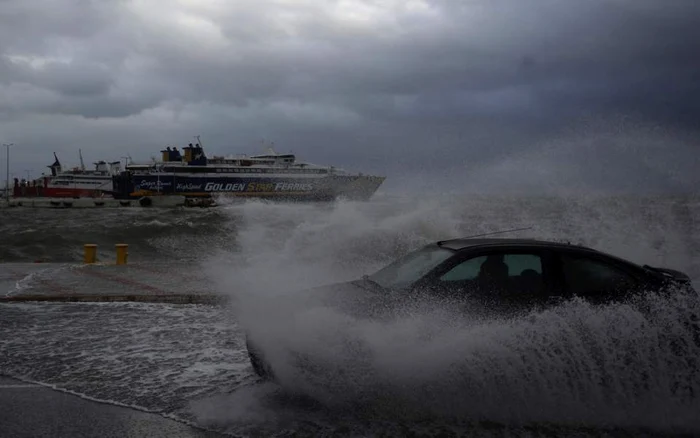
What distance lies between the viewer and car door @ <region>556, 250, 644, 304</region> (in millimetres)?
5238

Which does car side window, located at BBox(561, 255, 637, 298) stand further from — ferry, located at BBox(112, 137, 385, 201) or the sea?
ferry, located at BBox(112, 137, 385, 201)

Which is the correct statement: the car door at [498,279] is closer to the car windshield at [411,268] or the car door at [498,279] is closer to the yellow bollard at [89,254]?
the car windshield at [411,268]

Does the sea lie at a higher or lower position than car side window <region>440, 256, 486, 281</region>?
lower

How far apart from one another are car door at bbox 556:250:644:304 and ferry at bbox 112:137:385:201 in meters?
68.4

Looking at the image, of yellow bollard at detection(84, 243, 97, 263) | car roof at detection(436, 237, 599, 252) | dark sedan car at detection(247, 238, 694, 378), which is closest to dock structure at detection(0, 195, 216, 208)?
yellow bollard at detection(84, 243, 97, 263)

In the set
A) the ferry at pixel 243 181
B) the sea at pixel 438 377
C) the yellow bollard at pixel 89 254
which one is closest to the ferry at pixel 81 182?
the ferry at pixel 243 181

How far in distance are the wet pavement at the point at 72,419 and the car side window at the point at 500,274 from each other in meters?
2.37

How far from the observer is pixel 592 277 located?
534 cm

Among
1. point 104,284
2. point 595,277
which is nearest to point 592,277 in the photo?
point 595,277

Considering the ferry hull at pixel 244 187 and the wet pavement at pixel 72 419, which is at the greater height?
the wet pavement at pixel 72 419

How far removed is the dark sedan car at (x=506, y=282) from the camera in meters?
5.11

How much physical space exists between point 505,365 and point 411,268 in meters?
1.39

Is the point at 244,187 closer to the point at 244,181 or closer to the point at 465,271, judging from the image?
the point at 244,181

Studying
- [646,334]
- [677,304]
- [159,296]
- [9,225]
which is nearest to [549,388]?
[646,334]
